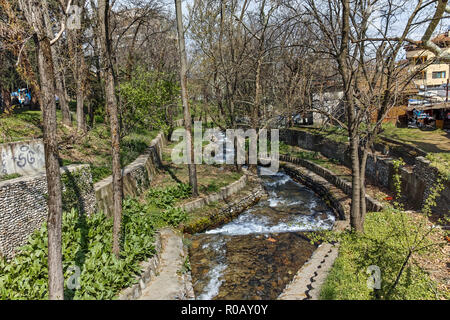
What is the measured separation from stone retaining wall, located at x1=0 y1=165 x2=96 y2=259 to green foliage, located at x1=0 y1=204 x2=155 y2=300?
233 millimetres

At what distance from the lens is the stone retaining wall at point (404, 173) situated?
10.4 m

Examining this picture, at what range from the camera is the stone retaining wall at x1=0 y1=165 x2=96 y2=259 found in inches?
260

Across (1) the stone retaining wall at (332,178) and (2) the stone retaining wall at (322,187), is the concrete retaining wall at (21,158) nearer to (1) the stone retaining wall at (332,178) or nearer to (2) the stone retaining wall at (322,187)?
(2) the stone retaining wall at (322,187)

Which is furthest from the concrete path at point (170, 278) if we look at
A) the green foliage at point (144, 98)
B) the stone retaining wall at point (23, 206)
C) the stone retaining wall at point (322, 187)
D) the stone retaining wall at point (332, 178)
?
the stone retaining wall at point (332, 178)

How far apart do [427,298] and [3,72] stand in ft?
82.7

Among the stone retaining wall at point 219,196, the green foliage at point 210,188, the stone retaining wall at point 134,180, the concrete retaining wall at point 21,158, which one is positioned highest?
the concrete retaining wall at point 21,158

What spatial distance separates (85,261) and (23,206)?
6.45 feet

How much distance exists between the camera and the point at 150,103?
1622cm

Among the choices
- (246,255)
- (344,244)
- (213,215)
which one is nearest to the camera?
(344,244)

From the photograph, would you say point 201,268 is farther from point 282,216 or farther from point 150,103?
point 150,103

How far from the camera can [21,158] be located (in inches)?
393

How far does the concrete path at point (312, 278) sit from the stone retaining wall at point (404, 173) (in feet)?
10.4

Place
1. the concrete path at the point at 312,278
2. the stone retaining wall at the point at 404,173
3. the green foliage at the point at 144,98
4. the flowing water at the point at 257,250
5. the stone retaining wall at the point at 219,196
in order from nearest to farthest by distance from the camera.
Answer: the concrete path at the point at 312,278 < the flowing water at the point at 257,250 < the stone retaining wall at the point at 404,173 < the stone retaining wall at the point at 219,196 < the green foliage at the point at 144,98

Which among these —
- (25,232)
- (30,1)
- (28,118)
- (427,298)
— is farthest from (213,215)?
(28,118)
